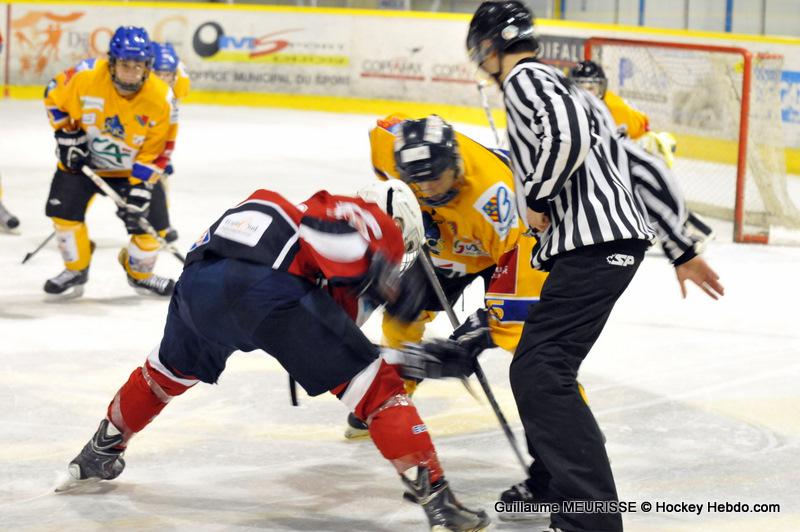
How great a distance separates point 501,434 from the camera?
3.57m

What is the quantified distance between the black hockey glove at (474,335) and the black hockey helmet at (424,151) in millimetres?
364

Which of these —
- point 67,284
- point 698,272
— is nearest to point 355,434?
point 698,272

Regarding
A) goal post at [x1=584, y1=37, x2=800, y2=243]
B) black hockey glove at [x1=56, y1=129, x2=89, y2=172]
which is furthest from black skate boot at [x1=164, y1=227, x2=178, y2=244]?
goal post at [x1=584, y1=37, x2=800, y2=243]

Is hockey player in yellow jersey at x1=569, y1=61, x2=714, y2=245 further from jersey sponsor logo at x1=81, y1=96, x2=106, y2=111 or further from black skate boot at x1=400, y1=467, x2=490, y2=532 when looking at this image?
black skate boot at x1=400, y1=467, x2=490, y2=532

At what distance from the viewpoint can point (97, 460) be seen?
9.95 ft

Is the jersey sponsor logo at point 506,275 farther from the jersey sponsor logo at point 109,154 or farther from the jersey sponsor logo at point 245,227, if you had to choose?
the jersey sponsor logo at point 109,154

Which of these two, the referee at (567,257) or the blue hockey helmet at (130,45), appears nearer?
the referee at (567,257)

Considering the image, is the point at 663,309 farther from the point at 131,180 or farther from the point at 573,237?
the point at 573,237

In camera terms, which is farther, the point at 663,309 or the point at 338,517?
the point at 663,309

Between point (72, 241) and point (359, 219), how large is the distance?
308 centimetres

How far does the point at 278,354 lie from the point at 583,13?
11392 mm

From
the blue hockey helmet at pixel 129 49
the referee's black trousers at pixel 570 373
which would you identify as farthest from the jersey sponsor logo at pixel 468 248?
the blue hockey helmet at pixel 129 49

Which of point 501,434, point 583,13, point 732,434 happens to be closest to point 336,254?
point 501,434

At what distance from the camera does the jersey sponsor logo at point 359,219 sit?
2549mm
